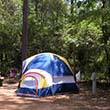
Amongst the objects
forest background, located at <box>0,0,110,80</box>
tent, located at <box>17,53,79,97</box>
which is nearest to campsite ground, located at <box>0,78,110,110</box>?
tent, located at <box>17,53,79,97</box>

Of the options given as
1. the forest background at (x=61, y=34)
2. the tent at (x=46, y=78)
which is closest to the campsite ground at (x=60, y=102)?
the tent at (x=46, y=78)

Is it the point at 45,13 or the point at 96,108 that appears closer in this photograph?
the point at 96,108

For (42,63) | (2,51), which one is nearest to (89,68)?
(42,63)

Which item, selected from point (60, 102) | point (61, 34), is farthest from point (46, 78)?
point (61, 34)

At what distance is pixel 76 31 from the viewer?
52.9 ft

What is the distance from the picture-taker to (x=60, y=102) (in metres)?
11.3

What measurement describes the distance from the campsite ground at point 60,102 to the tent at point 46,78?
1.35 feet

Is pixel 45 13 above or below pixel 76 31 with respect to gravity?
above

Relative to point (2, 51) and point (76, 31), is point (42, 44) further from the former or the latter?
point (76, 31)

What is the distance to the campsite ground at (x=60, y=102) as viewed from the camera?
33.7ft

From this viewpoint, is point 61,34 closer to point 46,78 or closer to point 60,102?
point 46,78

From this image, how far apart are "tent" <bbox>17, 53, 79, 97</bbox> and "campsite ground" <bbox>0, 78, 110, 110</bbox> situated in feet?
1.35

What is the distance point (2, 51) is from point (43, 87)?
13.9m

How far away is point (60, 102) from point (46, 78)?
6.05 feet
